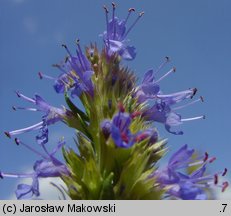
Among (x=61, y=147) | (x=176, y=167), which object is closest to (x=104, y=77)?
(x=61, y=147)

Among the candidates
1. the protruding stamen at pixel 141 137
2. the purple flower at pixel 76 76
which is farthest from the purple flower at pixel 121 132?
the purple flower at pixel 76 76

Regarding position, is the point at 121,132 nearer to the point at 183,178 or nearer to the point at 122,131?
the point at 122,131

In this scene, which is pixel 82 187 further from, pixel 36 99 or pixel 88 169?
pixel 36 99

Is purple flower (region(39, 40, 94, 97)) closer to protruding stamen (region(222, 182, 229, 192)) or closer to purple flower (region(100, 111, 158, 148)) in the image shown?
purple flower (region(100, 111, 158, 148))

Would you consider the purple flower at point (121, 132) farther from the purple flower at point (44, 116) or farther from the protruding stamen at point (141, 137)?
the purple flower at point (44, 116)

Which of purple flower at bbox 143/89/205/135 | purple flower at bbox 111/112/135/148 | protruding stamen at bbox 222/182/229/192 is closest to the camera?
purple flower at bbox 111/112/135/148

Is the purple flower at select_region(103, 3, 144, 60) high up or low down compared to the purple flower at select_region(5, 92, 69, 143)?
up

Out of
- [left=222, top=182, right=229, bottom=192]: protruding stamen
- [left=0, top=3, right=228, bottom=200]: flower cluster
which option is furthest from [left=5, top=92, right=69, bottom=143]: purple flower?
[left=222, top=182, right=229, bottom=192]: protruding stamen
